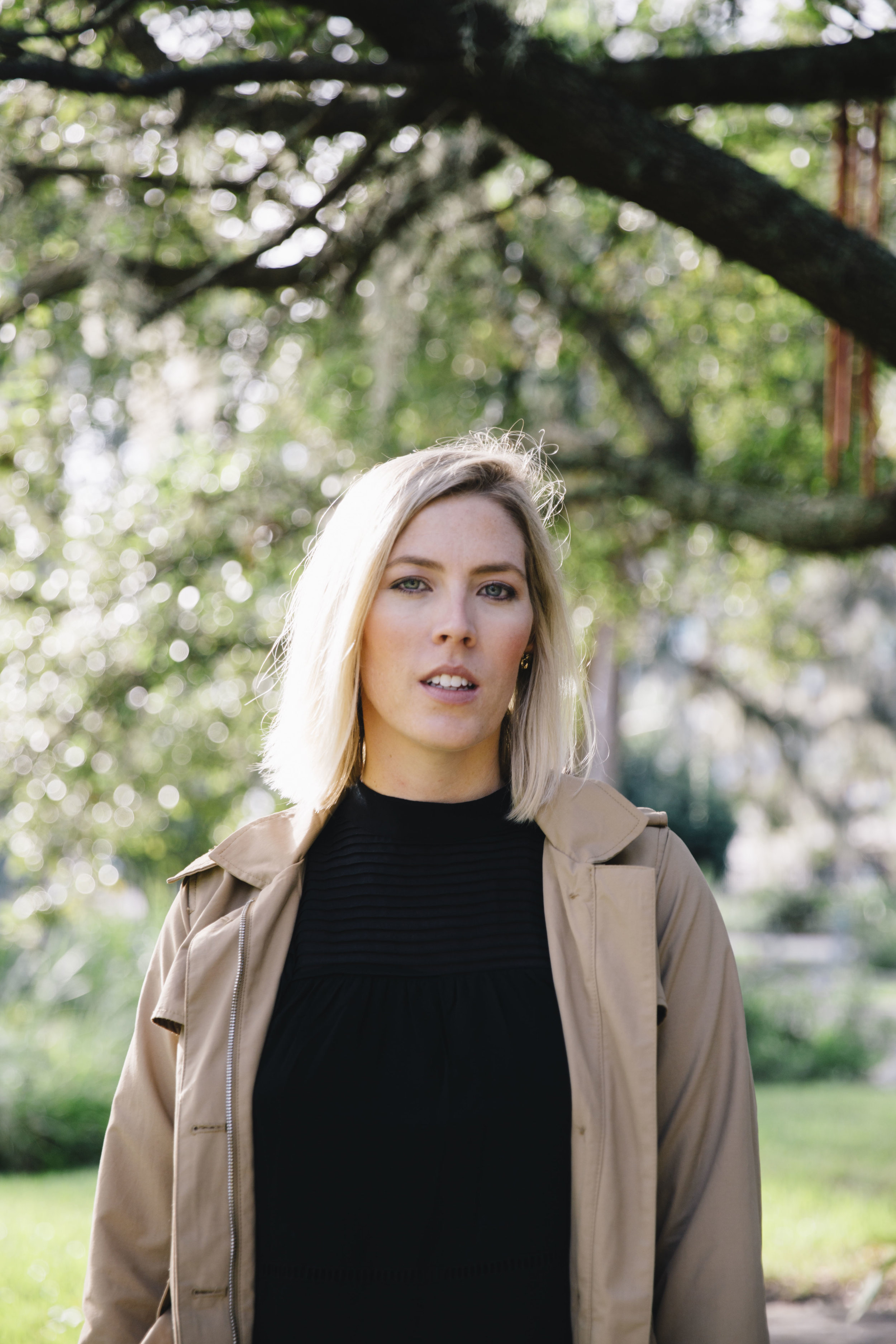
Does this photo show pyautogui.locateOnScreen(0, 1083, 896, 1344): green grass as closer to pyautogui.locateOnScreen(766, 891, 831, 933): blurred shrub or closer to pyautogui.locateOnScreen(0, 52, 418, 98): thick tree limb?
pyautogui.locateOnScreen(0, 52, 418, 98): thick tree limb

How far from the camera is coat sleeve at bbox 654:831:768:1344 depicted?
5.79ft

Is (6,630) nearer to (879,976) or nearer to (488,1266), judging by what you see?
(488,1266)

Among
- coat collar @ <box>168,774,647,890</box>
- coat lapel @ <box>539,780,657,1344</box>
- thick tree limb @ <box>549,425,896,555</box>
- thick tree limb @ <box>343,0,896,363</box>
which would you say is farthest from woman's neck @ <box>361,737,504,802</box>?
thick tree limb @ <box>549,425,896,555</box>

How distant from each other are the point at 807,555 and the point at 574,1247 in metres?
3.88

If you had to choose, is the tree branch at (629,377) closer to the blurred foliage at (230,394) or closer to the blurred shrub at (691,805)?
the blurred foliage at (230,394)

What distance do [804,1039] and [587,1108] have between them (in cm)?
909

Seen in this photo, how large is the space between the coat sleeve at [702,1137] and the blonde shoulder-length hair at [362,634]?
13.2 inches

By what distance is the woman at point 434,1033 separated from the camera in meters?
1.75

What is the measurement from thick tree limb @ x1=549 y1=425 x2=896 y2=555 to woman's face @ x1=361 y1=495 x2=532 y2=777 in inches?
A: 115

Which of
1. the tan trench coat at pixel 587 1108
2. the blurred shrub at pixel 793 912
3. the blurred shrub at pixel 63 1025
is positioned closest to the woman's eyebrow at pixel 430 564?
the tan trench coat at pixel 587 1108

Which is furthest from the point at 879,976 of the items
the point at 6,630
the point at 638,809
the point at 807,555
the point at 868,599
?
the point at 638,809

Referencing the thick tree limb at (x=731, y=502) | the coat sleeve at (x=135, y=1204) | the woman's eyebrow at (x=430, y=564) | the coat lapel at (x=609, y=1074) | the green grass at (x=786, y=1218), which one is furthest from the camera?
the thick tree limb at (x=731, y=502)

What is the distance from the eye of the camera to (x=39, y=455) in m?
5.26

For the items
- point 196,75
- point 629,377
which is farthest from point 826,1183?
point 196,75
